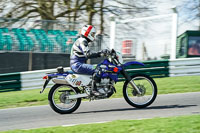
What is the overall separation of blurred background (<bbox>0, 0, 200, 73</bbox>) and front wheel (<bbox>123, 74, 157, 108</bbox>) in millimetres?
5590

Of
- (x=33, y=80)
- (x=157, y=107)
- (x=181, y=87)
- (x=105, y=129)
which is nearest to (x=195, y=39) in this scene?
(x=181, y=87)

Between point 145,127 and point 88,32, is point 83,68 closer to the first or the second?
point 88,32

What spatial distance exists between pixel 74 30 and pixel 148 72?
481cm

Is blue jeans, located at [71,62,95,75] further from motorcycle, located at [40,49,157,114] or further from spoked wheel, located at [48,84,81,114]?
spoked wheel, located at [48,84,81,114]

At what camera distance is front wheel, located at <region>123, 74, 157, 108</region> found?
7.51 metres

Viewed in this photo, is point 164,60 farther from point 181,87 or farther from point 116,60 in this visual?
point 116,60

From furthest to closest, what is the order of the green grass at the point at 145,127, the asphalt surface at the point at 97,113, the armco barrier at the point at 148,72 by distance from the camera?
1. the armco barrier at the point at 148,72
2. the asphalt surface at the point at 97,113
3. the green grass at the point at 145,127

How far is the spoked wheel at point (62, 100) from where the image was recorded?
748cm

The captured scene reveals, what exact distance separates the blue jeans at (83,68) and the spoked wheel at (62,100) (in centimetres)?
41

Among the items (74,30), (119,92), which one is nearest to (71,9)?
(74,30)

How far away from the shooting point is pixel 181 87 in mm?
10734

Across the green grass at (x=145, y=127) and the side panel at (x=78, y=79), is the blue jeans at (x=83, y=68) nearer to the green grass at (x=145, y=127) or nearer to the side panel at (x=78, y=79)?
the side panel at (x=78, y=79)

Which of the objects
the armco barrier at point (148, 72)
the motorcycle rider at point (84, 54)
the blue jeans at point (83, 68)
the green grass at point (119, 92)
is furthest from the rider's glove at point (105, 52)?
the armco barrier at point (148, 72)

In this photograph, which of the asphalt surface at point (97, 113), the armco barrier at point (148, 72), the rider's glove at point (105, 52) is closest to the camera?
the asphalt surface at point (97, 113)
